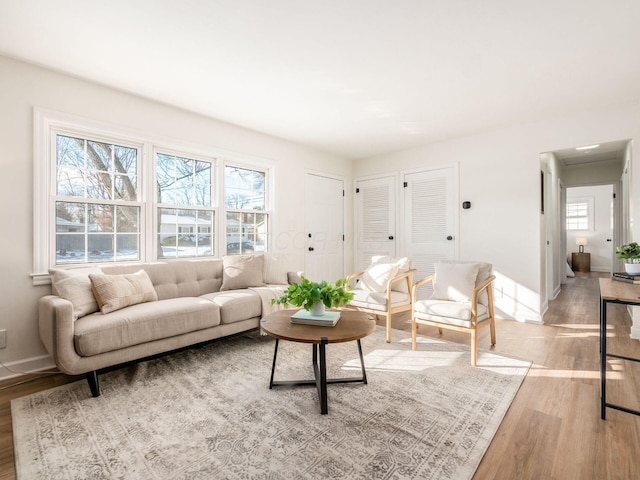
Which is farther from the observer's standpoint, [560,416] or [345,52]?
[345,52]

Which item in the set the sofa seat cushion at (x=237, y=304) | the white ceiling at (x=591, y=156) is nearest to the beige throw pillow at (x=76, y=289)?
the sofa seat cushion at (x=237, y=304)

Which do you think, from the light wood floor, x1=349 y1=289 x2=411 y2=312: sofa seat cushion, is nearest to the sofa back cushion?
the light wood floor

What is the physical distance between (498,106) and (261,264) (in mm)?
3130

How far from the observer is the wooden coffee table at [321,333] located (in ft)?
6.62

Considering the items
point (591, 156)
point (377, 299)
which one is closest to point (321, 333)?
point (377, 299)

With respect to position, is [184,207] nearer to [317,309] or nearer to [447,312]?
[317,309]

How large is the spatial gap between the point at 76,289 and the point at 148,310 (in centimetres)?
54

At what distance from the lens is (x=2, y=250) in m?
2.56

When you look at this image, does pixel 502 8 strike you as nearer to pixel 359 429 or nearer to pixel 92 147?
pixel 359 429

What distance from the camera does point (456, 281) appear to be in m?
3.21

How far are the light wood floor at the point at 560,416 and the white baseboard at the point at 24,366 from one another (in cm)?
11

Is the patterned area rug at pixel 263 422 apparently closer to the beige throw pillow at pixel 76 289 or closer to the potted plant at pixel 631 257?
the beige throw pillow at pixel 76 289

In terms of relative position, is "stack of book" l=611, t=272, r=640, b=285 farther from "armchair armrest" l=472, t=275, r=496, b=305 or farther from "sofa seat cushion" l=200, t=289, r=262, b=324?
"sofa seat cushion" l=200, t=289, r=262, b=324

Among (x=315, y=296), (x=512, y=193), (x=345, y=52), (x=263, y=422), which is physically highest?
(x=345, y=52)
